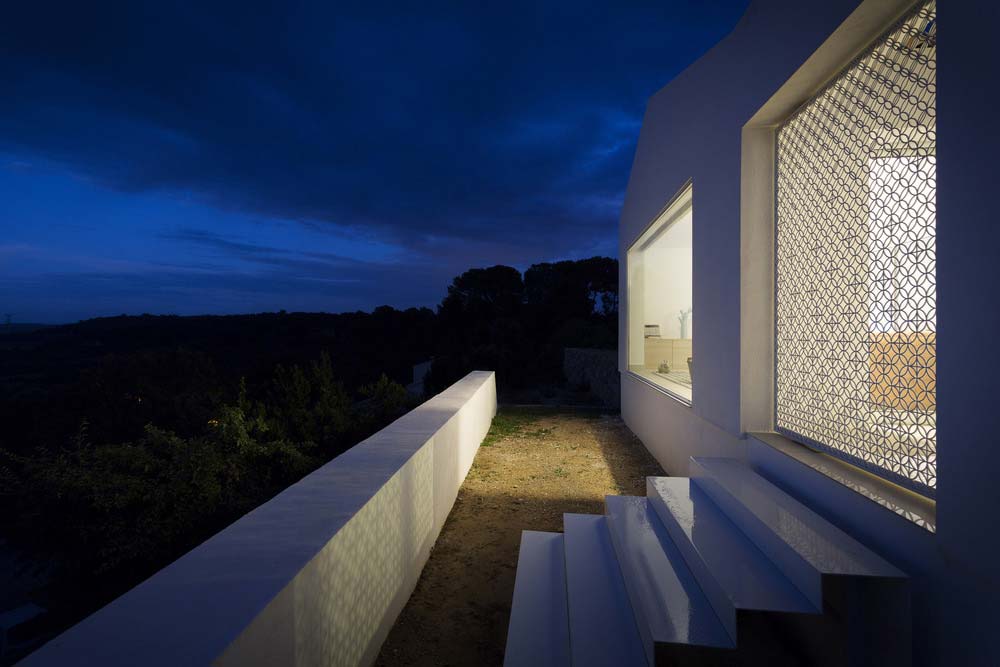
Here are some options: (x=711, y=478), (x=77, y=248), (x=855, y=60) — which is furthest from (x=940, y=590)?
(x=77, y=248)

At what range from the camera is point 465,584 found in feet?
9.20

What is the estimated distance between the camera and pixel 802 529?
1845 mm

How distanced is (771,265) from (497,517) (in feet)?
9.09

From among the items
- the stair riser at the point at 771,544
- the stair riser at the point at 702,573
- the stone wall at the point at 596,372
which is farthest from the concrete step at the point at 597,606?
the stone wall at the point at 596,372

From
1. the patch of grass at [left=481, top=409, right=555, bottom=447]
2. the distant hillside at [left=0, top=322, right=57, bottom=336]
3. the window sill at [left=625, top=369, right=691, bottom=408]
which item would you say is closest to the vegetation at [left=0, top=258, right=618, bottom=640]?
the patch of grass at [left=481, top=409, right=555, bottom=447]

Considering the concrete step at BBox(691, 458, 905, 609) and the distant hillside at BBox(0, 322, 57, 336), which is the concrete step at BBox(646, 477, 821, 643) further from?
the distant hillside at BBox(0, 322, 57, 336)

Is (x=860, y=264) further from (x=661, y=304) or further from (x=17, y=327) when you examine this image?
(x=17, y=327)

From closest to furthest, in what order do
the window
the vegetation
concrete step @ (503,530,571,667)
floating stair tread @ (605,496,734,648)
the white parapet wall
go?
the white parapet wall < floating stair tread @ (605,496,734,648) < concrete step @ (503,530,571,667) < the vegetation < the window

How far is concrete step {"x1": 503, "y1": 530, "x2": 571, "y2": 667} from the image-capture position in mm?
1850

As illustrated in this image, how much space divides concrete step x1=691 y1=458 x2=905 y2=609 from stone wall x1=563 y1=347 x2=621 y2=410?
24.9 feet

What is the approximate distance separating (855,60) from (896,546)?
205cm

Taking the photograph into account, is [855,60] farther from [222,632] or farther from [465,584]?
[465,584]

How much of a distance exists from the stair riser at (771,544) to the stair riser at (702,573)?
0.27 metres

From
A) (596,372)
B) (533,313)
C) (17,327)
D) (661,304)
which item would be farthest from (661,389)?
(17,327)
